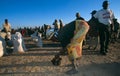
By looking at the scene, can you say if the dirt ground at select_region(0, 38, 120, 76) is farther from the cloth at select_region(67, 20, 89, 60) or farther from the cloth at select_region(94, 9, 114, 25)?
the cloth at select_region(94, 9, 114, 25)

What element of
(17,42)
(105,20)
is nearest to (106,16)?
(105,20)

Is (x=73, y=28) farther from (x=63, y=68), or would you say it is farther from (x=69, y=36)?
(x=63, y=68)

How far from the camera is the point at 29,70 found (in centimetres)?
639

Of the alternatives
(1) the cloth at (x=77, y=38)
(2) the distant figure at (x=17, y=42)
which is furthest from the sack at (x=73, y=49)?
(2) the distant figure at (x=17, y=42)

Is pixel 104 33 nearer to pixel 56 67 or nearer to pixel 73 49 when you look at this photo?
pixel 56 67

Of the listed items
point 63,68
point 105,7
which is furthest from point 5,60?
point 105,7

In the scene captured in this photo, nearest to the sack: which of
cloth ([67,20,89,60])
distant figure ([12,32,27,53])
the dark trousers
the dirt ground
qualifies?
cloth ([67,20,89,60])

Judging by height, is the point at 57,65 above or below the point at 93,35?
below

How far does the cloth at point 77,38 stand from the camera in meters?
5.63

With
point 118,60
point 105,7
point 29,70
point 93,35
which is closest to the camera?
point 29,70

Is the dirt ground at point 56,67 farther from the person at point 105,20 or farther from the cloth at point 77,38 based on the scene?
the person at point 105,20

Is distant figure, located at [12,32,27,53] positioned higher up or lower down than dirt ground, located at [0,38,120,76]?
higher up

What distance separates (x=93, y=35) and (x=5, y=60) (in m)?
4.56

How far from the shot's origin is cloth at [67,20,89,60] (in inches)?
222
